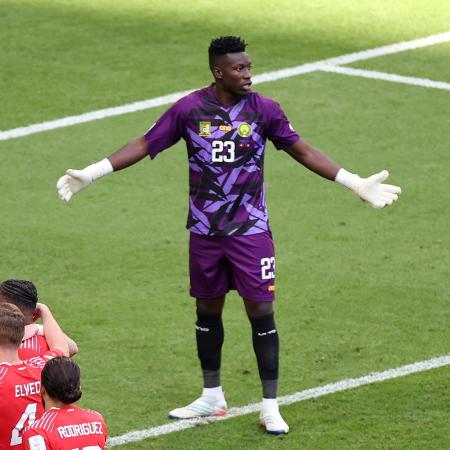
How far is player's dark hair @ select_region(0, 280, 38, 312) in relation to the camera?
805 centimetres

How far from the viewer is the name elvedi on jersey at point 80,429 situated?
22.8ft

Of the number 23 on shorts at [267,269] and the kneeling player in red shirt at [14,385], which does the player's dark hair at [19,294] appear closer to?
the kneeling player in red shirt at [14,385]

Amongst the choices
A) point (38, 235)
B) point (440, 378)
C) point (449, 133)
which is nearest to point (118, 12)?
point (449, 133)

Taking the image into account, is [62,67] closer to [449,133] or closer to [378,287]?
[449,133]

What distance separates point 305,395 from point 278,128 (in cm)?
177

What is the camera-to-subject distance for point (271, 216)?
43.1ft

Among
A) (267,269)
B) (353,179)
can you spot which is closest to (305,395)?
(267,269)

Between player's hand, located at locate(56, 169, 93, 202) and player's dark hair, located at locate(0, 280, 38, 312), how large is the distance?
0.97 m

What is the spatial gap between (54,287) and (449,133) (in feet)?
16.9

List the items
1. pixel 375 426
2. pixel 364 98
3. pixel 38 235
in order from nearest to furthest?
pixel 375 426
pixel 38 235
pixel 364 98

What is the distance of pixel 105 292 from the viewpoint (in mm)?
11508

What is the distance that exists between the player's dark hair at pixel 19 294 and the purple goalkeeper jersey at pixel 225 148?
5.04 feet

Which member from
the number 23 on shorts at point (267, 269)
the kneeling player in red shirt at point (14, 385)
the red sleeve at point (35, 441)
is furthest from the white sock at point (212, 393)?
the red sleeve at point (35, 441)

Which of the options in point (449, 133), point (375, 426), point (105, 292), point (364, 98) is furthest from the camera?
point (364, 98)
